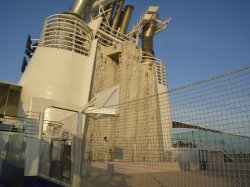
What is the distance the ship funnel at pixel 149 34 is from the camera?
2452 centimetres

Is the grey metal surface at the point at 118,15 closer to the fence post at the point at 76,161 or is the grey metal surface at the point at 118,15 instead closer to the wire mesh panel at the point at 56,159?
the wire mesh panel at the point at 56,159

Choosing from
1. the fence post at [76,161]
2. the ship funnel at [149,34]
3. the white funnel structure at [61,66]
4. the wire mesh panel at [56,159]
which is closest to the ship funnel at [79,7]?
the white funnel structure at [61,66]

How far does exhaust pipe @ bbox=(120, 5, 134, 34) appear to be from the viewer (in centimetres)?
2488

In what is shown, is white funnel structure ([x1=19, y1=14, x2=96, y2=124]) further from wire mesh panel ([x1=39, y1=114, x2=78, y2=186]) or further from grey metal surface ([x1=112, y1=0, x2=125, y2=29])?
wire mesh panel ([x1=39, y1=114, x2=78, y2=186])

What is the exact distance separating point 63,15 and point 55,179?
15016 mm

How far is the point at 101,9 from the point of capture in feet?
75.5

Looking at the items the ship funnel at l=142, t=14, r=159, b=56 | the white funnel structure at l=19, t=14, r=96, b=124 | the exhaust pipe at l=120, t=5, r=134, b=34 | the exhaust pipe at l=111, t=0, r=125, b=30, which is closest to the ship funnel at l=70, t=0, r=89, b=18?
the white funnel structure at l=19, t=14, r=96, b=124

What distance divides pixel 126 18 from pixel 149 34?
3.26 metres

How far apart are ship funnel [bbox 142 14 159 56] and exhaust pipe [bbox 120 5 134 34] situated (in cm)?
219

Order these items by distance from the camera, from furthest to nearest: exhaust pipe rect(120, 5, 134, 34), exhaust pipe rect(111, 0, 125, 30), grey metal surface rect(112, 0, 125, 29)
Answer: exhaust pipe rect(120, 5, 134, 34) → grey metal surface rect(112, 0, 125, 29) → exhaust pipe rect(111, 0, 125, 30)

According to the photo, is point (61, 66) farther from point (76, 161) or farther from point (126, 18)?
point (126, 18)

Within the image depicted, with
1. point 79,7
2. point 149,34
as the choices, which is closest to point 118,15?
point 149,34

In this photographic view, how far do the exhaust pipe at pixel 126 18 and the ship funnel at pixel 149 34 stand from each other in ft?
7.17

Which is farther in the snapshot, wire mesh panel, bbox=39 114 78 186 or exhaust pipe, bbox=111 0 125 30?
exhaust pipe, bbox=111 0 125 30
